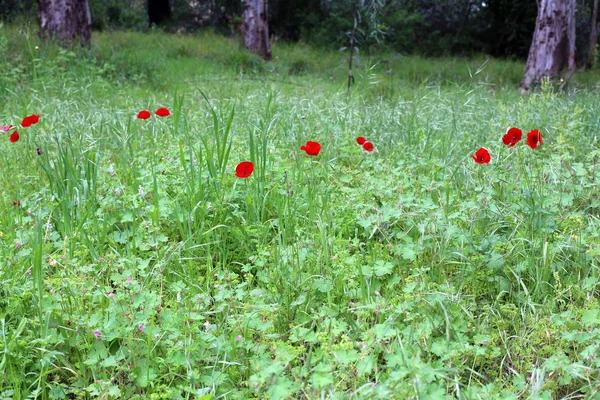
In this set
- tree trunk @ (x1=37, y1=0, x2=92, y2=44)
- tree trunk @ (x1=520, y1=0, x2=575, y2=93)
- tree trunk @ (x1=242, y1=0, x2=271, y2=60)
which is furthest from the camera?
tree trunk @ (x1=242, y1=0, x2=271, y2=60)

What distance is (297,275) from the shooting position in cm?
215

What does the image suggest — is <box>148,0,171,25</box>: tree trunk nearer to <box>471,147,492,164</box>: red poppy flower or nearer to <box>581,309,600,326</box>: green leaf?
<box>471,147,492,164</box>: red poppy flower

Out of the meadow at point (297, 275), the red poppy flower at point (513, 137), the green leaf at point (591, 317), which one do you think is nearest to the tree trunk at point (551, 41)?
the meadow at point (297, 275)

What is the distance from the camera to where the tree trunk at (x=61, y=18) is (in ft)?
25.9

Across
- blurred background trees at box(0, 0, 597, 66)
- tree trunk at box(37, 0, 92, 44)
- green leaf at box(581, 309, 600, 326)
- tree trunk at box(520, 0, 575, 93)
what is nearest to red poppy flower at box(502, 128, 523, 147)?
green leaf at box(581, 309, 600, 326)

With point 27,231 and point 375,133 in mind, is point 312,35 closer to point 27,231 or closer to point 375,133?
point 375,133

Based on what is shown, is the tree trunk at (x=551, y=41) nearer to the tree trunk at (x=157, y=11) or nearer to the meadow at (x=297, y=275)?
the meadow at (x=297, y=275)

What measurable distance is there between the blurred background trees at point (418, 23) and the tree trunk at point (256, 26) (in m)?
4.58

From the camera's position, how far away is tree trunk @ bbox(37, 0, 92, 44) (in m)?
7.88

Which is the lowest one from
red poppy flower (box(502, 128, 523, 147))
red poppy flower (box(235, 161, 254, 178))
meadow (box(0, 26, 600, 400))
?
meadow (box(0, 26, 600, 400))

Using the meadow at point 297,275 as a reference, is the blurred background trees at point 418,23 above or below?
above

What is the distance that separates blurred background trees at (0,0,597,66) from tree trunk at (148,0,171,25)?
0.70 meters

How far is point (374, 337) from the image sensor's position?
1811mm

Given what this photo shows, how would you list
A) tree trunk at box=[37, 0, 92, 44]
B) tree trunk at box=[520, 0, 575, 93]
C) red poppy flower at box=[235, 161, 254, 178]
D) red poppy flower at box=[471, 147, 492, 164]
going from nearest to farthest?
red poppy flower at box=[235, 161, 254, 178] → red poppy flower at box=[471, 147, 492, 164] → tree trunk at box=[37, 0, 92, 44] → tree trunk at box=[520, 0, 575, 93]
